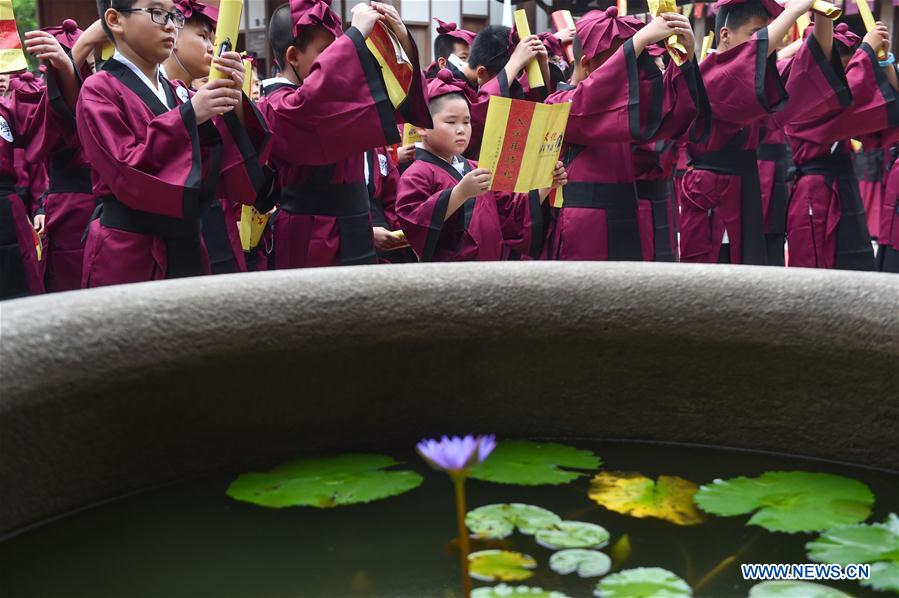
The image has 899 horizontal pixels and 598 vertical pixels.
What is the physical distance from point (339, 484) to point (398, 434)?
13cm

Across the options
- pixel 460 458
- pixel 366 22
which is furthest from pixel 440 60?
pixel 460 458

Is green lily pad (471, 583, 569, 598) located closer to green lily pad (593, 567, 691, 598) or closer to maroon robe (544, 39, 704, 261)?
green lily pad (593, 567, 691, 598)

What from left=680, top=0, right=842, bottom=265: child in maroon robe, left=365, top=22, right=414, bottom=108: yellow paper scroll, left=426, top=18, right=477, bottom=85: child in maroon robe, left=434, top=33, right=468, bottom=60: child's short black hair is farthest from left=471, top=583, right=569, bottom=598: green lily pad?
left=434, top=33, right=468, bottom=60: child's short black hair

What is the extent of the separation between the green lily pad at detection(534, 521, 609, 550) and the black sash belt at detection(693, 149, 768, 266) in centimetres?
399

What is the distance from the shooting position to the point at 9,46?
12.2 ft

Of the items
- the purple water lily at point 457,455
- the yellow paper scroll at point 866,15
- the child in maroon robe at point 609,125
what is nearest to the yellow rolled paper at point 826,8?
the yellow paper scroll at point 866,15

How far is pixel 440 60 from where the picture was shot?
637 centimetres

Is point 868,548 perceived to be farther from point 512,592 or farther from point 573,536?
point 512,592

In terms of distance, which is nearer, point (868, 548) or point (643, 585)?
point (643, 585)

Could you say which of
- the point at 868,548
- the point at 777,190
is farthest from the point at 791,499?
the point at 777,190

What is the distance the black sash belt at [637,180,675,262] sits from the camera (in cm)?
478

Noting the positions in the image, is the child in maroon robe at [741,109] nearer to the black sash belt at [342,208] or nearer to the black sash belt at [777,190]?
the black sash belt at [777,190]

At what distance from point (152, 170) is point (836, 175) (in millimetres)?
3887

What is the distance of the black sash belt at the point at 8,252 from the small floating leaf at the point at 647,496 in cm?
361
